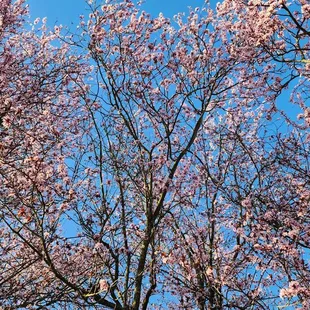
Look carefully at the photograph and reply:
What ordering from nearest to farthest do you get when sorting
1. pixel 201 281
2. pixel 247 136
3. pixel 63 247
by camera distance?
1. pixel 63 247
2. pixel 201 281
3. pixel 247 136

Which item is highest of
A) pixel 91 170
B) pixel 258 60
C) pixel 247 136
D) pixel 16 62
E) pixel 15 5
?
pixel 15 5

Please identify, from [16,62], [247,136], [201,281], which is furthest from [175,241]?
[16,62]

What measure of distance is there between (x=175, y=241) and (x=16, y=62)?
4.23 m

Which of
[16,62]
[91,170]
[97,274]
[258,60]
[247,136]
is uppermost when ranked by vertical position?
[16,62]

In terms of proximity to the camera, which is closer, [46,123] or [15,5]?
[46,123]

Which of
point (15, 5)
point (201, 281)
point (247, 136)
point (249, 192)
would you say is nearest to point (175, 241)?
point (201, 281)

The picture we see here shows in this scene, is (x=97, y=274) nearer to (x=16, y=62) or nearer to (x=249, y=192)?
(x=249, y=192)

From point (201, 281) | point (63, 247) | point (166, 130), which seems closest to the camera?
point (63, 247)

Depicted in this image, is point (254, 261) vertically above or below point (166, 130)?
below

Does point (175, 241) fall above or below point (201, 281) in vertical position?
above

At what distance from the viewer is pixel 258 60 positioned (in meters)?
6.88

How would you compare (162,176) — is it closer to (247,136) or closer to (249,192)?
(249,192)

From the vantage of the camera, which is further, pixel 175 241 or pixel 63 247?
pixel 175 241

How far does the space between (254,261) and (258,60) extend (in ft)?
9.86
